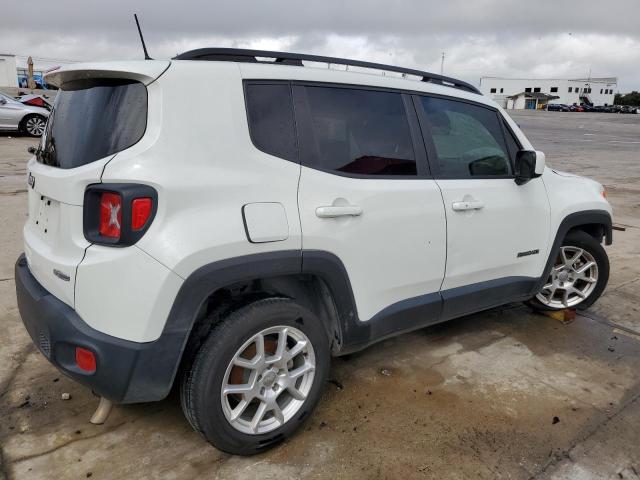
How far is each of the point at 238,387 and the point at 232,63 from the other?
4.92 ft

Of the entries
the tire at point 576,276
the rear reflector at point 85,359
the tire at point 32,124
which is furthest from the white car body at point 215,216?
the tire at point 32,124

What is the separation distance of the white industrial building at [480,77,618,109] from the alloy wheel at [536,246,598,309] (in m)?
105

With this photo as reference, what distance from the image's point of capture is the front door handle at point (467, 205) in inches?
120

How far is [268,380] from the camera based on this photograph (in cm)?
248

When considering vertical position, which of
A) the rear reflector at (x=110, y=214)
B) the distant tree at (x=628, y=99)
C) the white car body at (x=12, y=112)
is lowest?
the rear reflector at (x=110, y=214)

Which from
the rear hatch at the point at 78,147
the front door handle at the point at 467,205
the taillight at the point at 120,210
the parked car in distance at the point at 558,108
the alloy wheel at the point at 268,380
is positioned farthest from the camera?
the parked car in distance at the point at 558,108

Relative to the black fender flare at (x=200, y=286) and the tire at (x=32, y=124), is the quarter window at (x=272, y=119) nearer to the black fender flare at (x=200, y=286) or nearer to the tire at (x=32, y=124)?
the black fender flare at (x=200, y=286)

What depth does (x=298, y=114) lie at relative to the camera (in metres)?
2.56

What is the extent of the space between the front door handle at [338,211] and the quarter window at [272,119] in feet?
0.92

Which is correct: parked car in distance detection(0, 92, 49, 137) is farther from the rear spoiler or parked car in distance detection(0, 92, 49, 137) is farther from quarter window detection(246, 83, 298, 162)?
quarter window detection(246, 83, 298, 162)

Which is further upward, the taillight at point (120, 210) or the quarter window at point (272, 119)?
the quarter window at point (272, 119)

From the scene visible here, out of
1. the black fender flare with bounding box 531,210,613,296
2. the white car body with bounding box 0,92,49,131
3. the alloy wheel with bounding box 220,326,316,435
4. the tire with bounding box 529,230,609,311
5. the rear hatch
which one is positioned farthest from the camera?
the white car body with bounding box 0,92,49,131

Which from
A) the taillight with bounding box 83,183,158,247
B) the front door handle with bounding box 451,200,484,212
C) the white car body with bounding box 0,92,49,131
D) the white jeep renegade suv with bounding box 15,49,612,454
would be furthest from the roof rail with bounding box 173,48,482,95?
the white car body with bounding box 0,92,49,131

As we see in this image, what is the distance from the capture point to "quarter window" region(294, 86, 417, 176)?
259 centimetres
